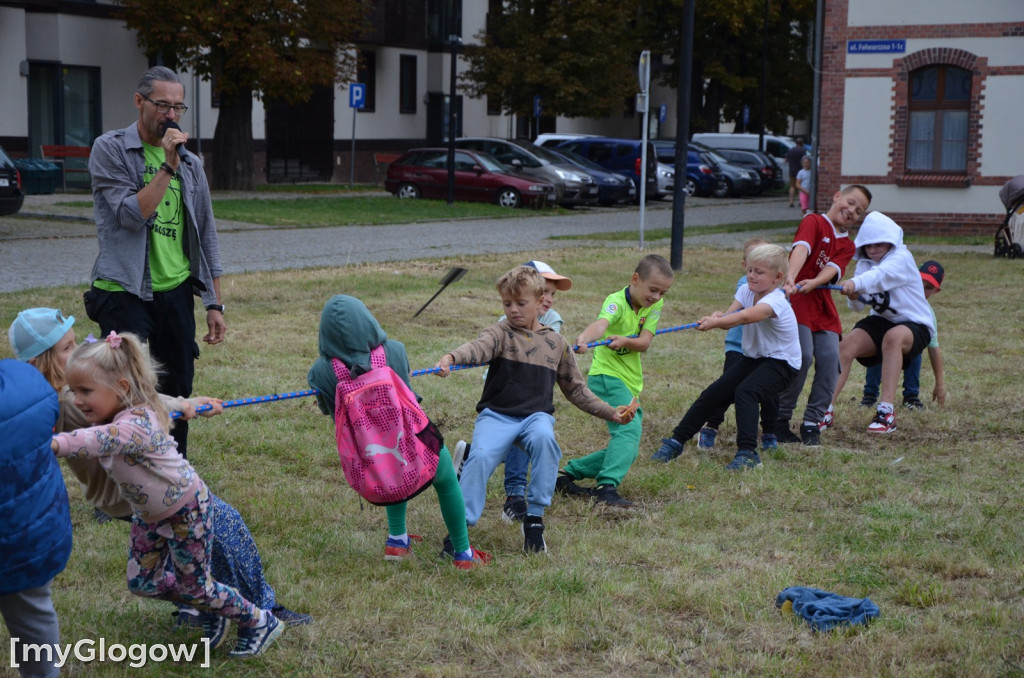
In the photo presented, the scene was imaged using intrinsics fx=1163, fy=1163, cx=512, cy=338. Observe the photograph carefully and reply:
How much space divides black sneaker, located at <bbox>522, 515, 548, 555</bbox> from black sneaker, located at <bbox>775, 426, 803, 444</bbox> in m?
2.56

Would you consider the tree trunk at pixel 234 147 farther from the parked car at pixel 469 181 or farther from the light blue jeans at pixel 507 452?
the light blue jeans at pixel 507 452

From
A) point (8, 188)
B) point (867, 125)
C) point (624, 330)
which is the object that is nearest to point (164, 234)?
point (624, 330)

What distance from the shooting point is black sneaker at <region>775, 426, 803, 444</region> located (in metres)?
7.12

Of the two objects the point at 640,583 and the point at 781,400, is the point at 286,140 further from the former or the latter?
the point at 640,583

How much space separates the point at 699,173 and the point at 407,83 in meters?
12.1

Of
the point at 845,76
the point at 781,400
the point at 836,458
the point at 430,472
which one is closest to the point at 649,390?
the point at 781,400

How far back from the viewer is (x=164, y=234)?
524 centimetres

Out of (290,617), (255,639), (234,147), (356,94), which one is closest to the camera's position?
(255,639)

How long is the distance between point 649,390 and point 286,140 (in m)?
31.1

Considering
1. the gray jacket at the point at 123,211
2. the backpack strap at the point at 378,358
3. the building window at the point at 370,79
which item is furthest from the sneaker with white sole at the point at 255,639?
the building window at the point at 370,79

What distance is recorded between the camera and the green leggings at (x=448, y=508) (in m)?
4.62

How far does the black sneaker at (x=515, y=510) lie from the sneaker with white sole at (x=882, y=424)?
3047mm

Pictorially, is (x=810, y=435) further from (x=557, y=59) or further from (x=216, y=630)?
(x=557, y=59)

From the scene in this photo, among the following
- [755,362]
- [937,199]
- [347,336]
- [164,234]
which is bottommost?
[755,362]
